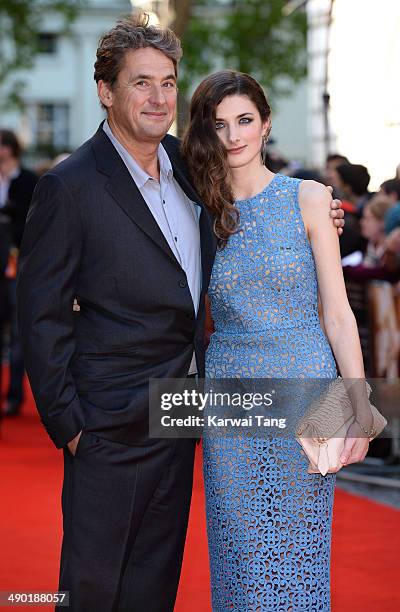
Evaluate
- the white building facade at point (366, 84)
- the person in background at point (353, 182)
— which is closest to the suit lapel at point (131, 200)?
the person in background at point (353, 182)

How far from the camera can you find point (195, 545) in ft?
19.6

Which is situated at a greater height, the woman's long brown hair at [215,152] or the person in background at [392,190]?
the person in background at [392,190]

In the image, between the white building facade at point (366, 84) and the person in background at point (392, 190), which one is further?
the white building facade at point (366, 84)

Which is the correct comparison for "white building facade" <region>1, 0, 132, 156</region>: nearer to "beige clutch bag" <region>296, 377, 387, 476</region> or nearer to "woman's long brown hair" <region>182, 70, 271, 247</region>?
"woman's long brown hair" <region>182, 70, 271, 247</region>

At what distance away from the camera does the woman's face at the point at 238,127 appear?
385cm

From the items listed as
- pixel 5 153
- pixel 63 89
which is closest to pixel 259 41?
pixel 63 89

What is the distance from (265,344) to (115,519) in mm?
690

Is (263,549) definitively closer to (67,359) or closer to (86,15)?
(67,359)

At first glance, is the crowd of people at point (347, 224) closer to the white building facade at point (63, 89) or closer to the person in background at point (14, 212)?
the person in background at point (14, 212)

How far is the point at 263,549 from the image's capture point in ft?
12.4

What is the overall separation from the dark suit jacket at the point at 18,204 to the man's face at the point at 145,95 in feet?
21.4

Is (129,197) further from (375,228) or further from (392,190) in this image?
(392,190)

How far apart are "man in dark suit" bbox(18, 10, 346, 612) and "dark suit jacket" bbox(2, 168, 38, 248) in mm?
6486

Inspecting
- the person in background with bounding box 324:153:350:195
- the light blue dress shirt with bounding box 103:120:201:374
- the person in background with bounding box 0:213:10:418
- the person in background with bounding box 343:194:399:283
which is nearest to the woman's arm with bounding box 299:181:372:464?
the light blue dress shirt with bounding box 103:120:201:374
